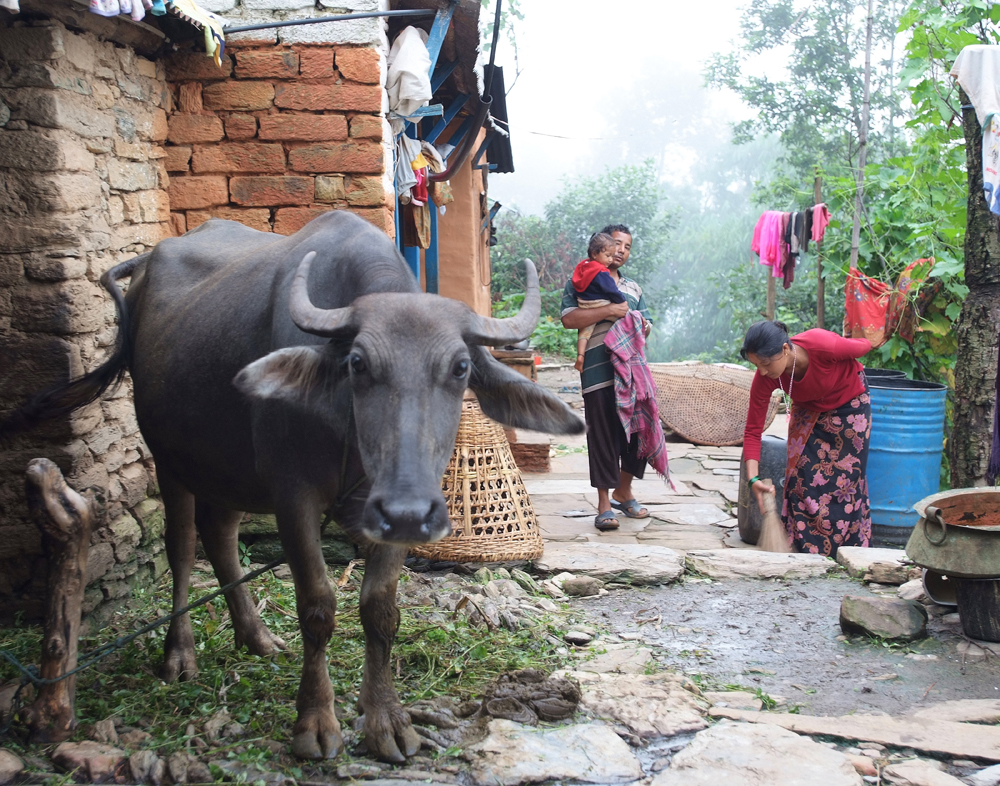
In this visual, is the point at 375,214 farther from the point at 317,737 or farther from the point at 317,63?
the point at 317,737

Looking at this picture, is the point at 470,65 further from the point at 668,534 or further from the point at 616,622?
the point at 616,622

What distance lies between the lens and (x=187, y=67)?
476 cm

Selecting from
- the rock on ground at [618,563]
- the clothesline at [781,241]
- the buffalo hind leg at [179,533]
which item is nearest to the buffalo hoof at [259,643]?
the buffalo hind leg at [179,533]

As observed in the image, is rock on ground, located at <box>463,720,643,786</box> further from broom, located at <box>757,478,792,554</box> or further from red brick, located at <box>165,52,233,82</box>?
red brick, located at <box>165,52,233,82</box>

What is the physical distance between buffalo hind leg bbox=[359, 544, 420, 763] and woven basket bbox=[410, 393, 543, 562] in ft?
5.50

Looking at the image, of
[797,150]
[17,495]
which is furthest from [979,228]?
[797,150]

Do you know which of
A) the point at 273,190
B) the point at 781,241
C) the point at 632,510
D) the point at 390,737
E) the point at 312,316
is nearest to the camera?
the point at 312,316

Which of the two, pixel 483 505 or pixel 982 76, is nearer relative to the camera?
pixel 483 505

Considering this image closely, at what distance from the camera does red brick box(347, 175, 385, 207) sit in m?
4.75

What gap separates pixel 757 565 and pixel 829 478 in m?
0.75

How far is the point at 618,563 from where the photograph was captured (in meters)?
4.99

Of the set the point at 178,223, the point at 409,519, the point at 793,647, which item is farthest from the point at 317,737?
the point at 178,223

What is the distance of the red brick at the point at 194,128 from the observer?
4.79m

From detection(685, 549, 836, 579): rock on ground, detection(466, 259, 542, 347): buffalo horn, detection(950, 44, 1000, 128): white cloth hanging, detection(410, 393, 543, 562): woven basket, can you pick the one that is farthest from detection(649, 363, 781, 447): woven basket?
detection(466, 259, 542, 347): buffalo horn
